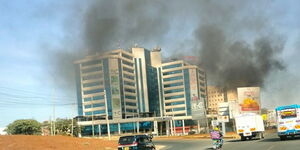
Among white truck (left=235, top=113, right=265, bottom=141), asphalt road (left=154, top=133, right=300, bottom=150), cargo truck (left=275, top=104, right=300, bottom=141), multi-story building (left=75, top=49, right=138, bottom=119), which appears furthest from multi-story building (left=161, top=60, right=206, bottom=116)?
cargo truck (left=275, top=104, right=300, bottom=141)

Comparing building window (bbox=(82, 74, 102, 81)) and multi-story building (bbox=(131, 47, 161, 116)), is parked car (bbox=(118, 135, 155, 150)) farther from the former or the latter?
multi-story building (bbox=(131, 47, 161, 116))

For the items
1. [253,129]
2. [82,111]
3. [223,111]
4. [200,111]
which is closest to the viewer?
[253,129]

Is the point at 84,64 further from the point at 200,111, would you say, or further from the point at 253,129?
the point at 253,129

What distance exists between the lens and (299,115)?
3588cm

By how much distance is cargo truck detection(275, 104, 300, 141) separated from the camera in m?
35.5

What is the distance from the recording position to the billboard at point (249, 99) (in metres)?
118

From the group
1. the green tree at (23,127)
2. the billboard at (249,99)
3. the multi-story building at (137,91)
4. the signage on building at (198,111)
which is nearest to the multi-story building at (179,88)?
the multi-story building at (137,91)

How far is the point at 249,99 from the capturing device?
4911 inches

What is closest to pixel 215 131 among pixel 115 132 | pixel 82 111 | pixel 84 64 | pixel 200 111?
pixel 200 111

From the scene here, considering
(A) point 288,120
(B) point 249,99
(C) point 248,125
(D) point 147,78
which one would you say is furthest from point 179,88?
(A) point 288,120

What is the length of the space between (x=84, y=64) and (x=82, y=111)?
59269 mm

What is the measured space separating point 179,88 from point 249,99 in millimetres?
52160

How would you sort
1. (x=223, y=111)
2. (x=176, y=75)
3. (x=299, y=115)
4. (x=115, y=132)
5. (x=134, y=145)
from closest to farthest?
(x=134, y=145)
(x=299, y=115)
(x=223, y=111)
(x=115, y=132)
(x=176, y=75)

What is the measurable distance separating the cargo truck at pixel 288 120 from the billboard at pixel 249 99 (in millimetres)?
80939
